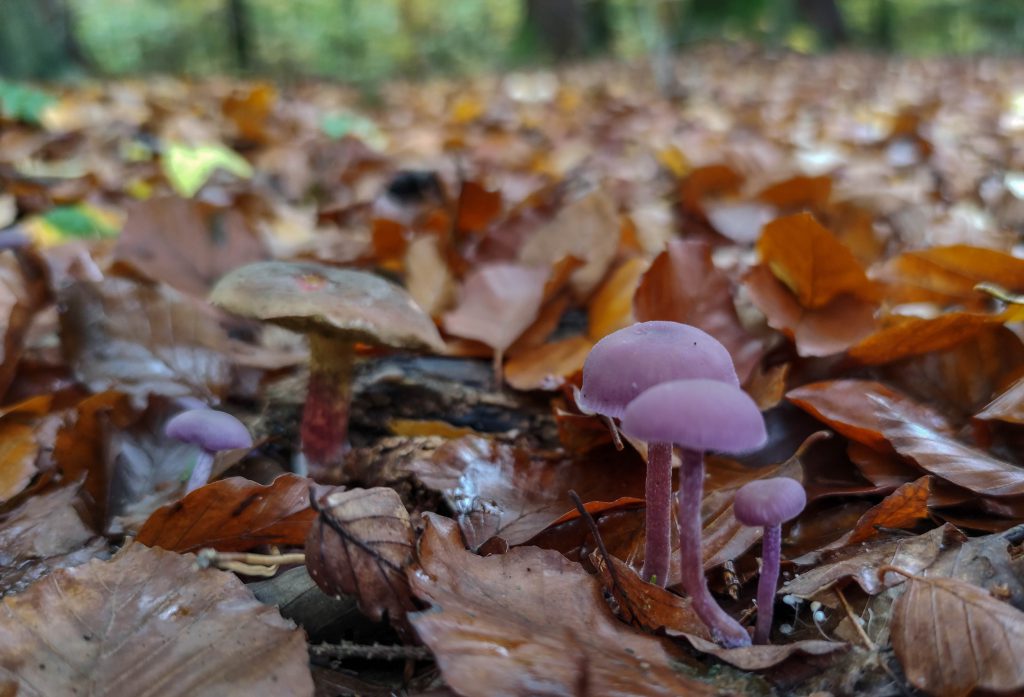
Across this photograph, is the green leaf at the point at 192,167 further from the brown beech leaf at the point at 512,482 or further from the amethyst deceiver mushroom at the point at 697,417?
the amethyst deceiver mushroom at the point at 697,417

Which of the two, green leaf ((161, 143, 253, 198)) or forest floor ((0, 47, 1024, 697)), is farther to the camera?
green leaf ((161, 143, 253, 198))

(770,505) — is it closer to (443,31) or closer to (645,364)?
(645,364)

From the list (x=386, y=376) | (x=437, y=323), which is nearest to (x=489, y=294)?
(x=437, y=323)

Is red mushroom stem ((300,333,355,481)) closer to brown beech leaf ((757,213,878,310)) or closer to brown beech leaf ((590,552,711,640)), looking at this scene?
brown beech leaf ((590,552,711,640))

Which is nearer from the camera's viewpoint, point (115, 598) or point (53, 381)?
point (115, 598)

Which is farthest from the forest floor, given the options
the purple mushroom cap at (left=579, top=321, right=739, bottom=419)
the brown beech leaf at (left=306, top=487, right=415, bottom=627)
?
the purple mushroom cap at (left=579, top=321, right=739, bottom=419)

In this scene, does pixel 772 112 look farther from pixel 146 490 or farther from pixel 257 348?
pixel 146 490
